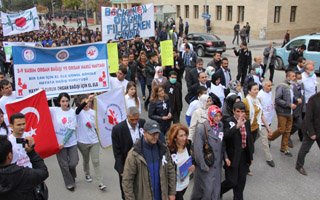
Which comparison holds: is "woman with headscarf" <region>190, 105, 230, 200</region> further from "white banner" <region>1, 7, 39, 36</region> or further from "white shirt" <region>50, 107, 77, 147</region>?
"white banner" <region>1, 7, 39, 36</region>

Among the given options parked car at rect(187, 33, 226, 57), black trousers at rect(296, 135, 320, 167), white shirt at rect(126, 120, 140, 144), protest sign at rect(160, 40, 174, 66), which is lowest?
black trousers at rect(296, 135, 320, 167)

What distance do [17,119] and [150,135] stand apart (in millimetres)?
1608

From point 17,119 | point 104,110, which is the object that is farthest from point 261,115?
point 17,119

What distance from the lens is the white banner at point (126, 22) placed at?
483 inches

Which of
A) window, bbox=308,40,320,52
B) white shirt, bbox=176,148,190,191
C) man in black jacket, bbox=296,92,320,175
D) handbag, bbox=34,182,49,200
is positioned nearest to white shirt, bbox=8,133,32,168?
handbag, bbox=34,182,49,200

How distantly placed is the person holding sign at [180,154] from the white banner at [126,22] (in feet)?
26.5

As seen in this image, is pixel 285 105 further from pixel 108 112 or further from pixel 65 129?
pixel 65 129

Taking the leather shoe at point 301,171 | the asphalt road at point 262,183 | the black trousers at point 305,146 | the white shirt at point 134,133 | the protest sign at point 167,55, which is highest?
the protest sign at point 167,55

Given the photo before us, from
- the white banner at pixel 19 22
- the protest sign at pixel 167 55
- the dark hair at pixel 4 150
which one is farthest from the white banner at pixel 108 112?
the white banner at pixel 19 22

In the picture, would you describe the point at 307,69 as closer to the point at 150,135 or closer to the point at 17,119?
the point at 150,135

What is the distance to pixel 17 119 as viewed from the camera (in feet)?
13.8

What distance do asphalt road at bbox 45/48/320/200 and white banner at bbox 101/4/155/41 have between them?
5.90 m

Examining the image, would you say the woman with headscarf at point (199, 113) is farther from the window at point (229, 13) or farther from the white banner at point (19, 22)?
the window at point (229, 13)

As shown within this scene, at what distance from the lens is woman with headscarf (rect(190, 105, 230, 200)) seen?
491 centimetres
